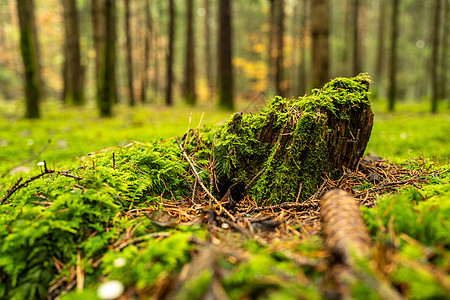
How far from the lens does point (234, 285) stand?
962 mm

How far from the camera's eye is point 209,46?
2545cm

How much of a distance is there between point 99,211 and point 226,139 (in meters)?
1.14

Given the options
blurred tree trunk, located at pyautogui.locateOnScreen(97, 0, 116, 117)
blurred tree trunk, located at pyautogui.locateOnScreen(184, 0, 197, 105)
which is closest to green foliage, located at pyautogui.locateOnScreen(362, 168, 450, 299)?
blurred tree trunk, located at pyautogui.locateOnScreen(97, 0, 116, 117)

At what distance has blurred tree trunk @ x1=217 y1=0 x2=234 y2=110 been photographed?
462 inches

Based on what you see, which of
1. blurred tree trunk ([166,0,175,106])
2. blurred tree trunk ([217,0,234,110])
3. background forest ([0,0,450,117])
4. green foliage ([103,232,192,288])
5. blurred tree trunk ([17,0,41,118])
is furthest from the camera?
blurred tree trunk ([166,0,175,106])

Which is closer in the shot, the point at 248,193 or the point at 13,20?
the point at 248,193

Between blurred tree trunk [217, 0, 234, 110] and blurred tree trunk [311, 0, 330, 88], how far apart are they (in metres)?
4.94

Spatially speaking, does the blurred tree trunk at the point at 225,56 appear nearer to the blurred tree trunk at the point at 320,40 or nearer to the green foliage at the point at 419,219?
the blurred tree trunk at the point at 320,40

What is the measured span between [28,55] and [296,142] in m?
9.43

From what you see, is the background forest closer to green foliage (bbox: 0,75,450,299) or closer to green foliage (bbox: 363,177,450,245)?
green foliage (bbox: 0,75,450,299)

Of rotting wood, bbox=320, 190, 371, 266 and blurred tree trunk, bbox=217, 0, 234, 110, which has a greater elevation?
blurred tree trunk, bbox=217, 0, 234, 110

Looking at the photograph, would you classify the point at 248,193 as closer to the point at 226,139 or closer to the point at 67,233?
the point at 226,139

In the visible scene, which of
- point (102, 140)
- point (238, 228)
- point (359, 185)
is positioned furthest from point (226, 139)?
point (102, 140)

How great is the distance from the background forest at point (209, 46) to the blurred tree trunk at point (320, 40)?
0.09 ft
